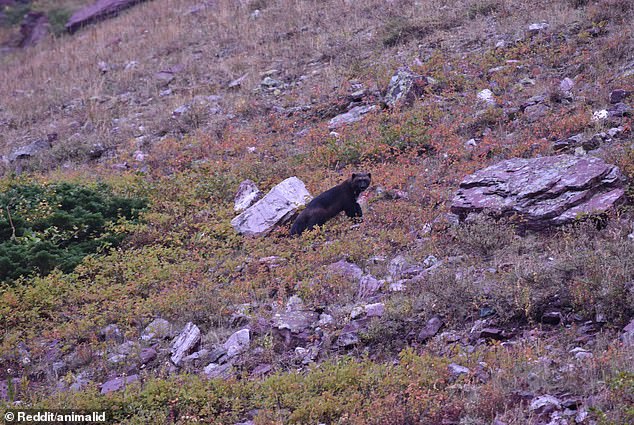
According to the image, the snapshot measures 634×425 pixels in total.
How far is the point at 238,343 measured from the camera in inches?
279

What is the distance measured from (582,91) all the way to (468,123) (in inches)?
79.7

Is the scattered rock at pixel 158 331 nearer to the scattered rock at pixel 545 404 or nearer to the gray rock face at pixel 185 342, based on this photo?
the gray rock face at pixel 185 342

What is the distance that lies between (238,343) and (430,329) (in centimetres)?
200

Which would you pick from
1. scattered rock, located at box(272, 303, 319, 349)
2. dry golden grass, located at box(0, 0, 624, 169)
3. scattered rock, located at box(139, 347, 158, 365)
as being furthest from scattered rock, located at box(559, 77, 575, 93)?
scattered rock, located at box(139, 347, 158, 365)

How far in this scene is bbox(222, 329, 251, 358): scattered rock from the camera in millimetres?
6984

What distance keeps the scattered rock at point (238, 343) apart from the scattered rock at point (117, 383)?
0.96m

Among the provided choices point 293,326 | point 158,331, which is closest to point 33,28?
point 158,331

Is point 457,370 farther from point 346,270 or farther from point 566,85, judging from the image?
point 566,85

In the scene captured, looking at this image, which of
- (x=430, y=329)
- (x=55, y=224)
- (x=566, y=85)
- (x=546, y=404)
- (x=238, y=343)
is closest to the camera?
(x=546, y=404)

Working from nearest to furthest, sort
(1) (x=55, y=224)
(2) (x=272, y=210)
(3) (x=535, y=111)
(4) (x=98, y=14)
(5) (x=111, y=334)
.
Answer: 1. (5) (x=111, y=334)
2. (2) (x=272, y=210)
3. (1) (x=55, y=224)
4. (3) (x=535, y=111)
5. (4) (x=98, y=14)

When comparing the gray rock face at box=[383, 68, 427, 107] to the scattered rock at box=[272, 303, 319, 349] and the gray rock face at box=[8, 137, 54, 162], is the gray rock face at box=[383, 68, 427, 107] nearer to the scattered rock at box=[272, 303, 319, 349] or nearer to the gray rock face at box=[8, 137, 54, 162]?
the scattered rock at box=[272, 303, 319, 349]

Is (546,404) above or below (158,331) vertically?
above

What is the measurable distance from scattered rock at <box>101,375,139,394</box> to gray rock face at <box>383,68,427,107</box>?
8203 millimetres

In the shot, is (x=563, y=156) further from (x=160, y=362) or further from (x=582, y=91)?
(x=160, y=362)
